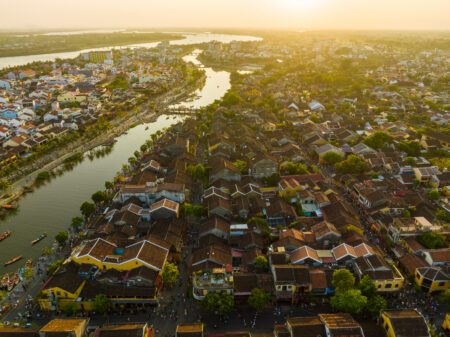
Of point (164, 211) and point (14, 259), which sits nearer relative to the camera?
point (14, 259)

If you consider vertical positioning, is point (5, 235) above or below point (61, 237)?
below

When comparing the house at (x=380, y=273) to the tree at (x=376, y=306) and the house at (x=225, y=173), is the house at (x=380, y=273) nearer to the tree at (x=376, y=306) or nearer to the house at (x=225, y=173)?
the tree at (x=376, y=306)

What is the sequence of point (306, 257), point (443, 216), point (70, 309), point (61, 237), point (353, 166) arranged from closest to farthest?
point (70, 309)
point (306, 257)
point (61, 237)
point (443, 216)
point (353, 166)

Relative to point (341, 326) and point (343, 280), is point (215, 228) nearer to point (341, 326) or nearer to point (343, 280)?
point (343, 280)

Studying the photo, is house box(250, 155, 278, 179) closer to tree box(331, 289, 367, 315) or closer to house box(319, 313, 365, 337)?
tree box(331, 289, 367, 315)

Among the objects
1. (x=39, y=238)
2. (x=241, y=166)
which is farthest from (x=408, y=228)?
(x=39, y=238)

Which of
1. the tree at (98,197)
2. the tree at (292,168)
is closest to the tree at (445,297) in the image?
the tree at (292,168)

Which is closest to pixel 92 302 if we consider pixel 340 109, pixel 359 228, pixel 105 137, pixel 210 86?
pixel 359 228
